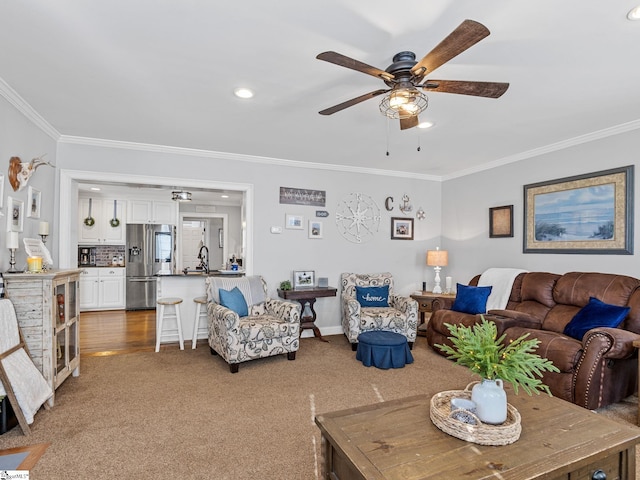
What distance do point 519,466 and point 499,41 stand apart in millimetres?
2147

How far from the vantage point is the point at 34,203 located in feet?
10.9

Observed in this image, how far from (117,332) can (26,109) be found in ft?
10.8

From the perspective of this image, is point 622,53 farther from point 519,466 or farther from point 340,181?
point 340,181

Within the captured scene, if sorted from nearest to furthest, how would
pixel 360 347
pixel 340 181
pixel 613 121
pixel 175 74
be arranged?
pixel 175 74 < pixel 613 121 < pixel 360 347 < pixel 340 181

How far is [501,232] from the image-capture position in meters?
4.77

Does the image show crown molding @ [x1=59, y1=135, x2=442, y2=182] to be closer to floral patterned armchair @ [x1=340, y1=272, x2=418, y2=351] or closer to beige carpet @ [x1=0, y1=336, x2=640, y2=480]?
floral patterned armchair @ [x1=340, y1=272, x2=418, y2=351]

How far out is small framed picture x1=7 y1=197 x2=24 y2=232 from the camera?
2.88 metres

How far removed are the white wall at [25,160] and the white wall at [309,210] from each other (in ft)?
1.16

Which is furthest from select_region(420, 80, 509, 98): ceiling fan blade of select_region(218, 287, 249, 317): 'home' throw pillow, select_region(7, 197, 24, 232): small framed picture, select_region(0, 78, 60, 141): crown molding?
select_region(7, 197, 24, 232): small framed picture

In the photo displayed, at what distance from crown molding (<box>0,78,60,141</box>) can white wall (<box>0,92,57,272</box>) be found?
1.2 inches

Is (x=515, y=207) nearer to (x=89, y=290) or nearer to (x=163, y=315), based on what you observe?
(x=163, y=315)

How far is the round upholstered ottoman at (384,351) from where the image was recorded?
3.69m

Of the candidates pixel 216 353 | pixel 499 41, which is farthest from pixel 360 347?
pixel 499 41

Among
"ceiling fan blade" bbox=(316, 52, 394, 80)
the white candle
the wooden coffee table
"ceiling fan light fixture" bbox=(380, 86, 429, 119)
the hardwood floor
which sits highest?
"ceiling fan blade" bbox=(316, 52, 394, 80)
